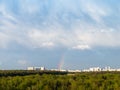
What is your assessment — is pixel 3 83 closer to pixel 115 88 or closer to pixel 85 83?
pixel 85 83

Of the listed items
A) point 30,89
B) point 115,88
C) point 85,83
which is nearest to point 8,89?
point 30,89

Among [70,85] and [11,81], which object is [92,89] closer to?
[70,85]

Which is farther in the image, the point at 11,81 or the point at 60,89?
the point at 11,81

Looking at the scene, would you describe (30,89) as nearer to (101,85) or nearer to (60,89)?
(60,89)

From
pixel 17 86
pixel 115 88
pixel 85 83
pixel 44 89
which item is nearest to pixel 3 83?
pixel 17 86

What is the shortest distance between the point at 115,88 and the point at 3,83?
30.7ft

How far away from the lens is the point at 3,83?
3328cm

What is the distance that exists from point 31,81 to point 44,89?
113 inches

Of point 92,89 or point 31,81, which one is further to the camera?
point 31,81

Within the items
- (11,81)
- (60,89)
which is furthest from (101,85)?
(11,81)

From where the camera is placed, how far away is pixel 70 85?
32.9m

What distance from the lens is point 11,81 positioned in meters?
34.6

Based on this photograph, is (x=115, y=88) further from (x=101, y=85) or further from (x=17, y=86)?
(x=17, y=86)

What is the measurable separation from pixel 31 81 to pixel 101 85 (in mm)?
6128
